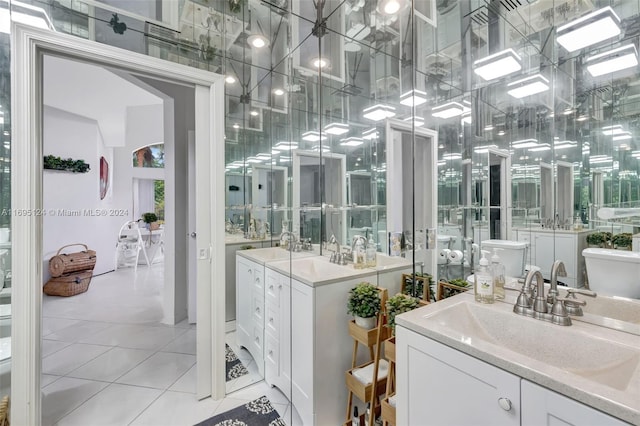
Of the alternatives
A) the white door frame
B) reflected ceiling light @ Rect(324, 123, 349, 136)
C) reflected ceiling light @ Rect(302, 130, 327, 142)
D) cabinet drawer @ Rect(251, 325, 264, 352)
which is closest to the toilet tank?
reflected ceiling light @ Rect(324, 123, 349, 136)

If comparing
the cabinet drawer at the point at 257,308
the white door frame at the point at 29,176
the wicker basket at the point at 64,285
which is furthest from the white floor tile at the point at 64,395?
the wicker basket at the point at 64,285

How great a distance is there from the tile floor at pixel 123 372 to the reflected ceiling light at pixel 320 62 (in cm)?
241

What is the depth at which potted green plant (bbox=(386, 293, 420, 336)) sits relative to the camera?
4.73 feet

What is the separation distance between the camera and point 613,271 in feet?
3.65

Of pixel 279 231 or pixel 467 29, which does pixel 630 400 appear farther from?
pixel 279 231

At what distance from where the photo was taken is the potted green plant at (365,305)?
1.66 metres

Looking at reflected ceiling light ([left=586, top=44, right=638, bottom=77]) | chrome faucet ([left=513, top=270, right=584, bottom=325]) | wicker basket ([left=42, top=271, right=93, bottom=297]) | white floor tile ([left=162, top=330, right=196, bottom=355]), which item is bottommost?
white floor tile ([left=162, top=330, right=196, bottom=355])

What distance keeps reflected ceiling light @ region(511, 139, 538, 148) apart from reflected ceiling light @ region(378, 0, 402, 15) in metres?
1.19

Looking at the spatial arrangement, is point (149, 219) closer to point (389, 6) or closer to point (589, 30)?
point (389, 6)

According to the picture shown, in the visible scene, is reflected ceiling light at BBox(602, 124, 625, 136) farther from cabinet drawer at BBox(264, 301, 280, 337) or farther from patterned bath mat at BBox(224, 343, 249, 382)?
patterned bath mat at BBox(224, 343, 249, 382)

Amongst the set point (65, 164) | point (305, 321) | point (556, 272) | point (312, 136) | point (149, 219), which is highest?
point (65, 164)

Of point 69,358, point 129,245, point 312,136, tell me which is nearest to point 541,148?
point 312,136

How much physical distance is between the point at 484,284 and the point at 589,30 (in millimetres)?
1108

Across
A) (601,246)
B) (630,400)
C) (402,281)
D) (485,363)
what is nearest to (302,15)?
(402,281)
